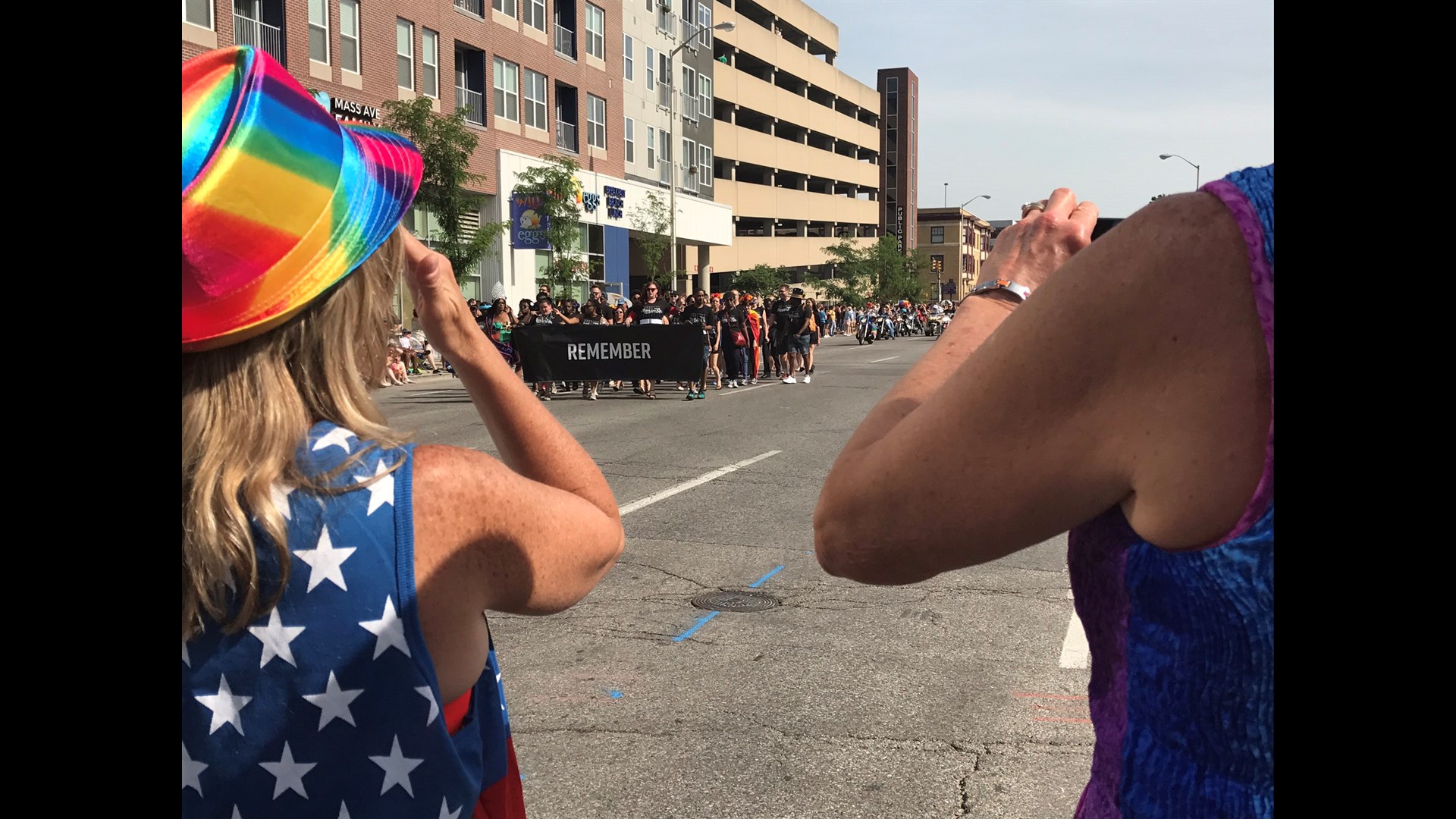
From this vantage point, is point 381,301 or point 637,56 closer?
point 381,301

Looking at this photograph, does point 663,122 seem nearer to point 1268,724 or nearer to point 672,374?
point 672,374

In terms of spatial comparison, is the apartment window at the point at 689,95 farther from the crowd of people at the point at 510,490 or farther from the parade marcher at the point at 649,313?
the crowd of people at the point at 510,490

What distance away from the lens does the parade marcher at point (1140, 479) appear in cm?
98

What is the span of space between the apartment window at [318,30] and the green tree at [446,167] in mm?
2607

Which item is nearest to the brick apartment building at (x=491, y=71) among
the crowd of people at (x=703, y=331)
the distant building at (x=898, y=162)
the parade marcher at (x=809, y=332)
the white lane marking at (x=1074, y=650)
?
the crowd of people at (x=703, y=331)

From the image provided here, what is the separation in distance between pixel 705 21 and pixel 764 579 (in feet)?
188

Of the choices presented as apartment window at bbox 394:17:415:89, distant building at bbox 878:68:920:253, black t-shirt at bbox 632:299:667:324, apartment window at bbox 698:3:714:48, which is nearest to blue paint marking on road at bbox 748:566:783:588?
black t-shirt at bbox 632:299:667:324

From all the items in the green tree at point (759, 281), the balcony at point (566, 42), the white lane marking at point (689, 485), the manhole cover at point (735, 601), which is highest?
the balcony at point (566, 42)

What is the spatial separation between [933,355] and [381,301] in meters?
0.72

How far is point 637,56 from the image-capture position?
4962 centimetres

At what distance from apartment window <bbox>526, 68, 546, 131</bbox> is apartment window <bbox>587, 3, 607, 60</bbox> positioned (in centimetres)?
447

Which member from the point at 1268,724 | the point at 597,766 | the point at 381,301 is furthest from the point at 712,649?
the point at 1268,724

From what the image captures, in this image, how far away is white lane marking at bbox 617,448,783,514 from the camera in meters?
8.78

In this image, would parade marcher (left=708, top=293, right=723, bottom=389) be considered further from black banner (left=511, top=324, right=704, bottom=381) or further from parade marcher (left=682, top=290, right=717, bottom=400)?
black banner (left=511, top=324, right=704, bottom=381)
